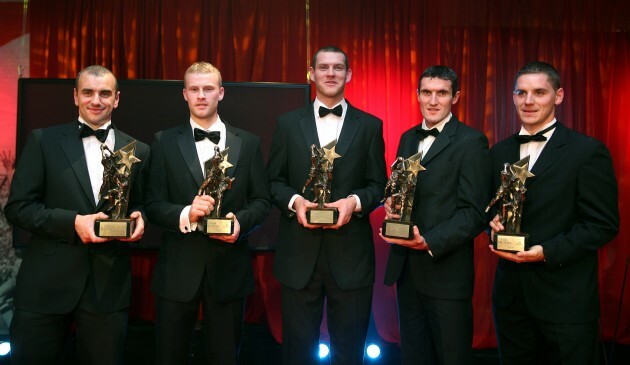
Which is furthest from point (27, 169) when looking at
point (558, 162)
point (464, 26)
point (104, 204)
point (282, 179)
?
point (464, 26)

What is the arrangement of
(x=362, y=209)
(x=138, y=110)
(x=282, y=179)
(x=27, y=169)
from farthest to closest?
1. (x=138, y=110)
2. (x=282, y=179)
3. (x=362, y=209)
4. (x=27, y=169)

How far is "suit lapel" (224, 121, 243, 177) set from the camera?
118 inches

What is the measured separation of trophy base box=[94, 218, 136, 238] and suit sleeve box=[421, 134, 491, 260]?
60.6 inches

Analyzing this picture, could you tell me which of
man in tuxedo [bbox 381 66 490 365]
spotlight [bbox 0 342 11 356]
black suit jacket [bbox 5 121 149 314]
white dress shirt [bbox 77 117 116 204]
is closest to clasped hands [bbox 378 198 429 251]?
man in tuxedo [bbox 381 66 490 365]

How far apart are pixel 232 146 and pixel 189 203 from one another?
411mm

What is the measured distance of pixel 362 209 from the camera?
9.73ft

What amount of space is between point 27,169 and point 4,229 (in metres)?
2.47

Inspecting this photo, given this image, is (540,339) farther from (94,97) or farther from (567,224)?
(94,97)

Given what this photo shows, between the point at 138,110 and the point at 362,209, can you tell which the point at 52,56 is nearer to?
the point at 138,110

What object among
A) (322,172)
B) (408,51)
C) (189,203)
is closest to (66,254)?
(189,203)

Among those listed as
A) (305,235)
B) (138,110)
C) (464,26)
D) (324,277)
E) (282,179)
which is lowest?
(324,277)

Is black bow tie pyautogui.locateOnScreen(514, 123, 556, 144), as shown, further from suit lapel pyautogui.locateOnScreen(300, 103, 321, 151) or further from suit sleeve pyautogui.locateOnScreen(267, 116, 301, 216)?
suit sleeve pyautogui.locateOnScreen(267, 116, 301, 216)

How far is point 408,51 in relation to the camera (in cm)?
466

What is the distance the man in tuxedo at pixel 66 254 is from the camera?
2564 mm
